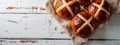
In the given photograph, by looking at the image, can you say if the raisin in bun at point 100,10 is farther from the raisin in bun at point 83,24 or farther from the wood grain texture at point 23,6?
the wood grain texture at point 23,6

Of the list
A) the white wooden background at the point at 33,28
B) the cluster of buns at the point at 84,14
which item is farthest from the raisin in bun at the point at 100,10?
the white wooden background at the point at 33,28

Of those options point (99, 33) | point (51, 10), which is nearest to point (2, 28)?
point (51, 10)

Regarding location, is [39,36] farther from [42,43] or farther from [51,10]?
[51,10]

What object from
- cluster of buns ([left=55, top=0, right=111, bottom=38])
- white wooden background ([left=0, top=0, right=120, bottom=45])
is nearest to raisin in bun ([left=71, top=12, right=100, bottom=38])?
cluster of buns ([left=55, top=0, right=111, bottom=38])

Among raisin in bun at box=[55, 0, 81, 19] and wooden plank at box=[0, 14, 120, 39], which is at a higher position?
raisin in bun at box=[55, 0, 81, 19]

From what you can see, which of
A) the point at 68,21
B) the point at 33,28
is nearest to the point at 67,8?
the point at 68,21

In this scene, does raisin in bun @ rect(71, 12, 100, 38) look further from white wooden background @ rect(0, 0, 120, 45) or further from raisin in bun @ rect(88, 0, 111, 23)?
white wooden background @ rect(0, 0, 120, 45)
